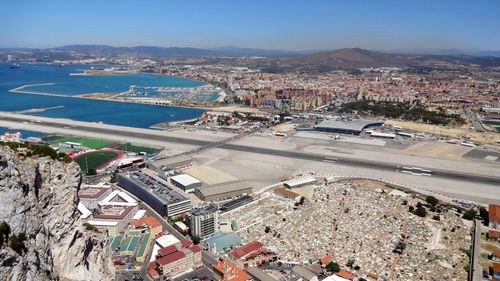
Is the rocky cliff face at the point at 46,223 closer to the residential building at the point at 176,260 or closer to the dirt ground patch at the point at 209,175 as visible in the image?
the residential building at the point at 176,260

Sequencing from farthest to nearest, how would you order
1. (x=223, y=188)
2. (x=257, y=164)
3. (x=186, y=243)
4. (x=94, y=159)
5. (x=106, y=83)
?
(x=106, y=83)
(x=94, y=159)
(x=257, y=164)
(x=223, y=188)
(x=186, y=243)

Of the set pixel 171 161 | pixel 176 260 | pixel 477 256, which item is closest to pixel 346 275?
pixel 477 256

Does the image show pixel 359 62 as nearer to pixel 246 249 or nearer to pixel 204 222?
pixel 204 222

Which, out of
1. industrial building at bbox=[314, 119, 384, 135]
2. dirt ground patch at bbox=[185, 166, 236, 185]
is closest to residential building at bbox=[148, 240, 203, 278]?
dirt ground patch at bbox=[185, 166, 236, 185]

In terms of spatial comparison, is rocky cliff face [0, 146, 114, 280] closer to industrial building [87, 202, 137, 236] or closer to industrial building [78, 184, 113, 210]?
industrial building [87, 202, 137, 236]

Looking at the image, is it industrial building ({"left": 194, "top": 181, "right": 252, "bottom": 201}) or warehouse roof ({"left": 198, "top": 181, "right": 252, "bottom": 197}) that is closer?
industrial building ({"left": 194, "top": 181, "right": 252, "bottom": 201})

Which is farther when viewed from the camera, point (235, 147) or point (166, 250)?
point (235, 147)

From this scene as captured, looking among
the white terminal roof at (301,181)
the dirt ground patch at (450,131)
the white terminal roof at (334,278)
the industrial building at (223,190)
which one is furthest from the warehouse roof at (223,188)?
the dirt ground patch at (450,131)

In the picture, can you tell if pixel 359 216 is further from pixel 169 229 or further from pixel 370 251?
pixel 169 229
